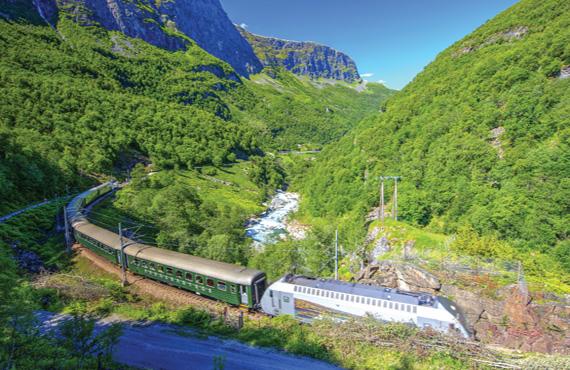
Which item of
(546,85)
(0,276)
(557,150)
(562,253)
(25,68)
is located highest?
(25,68)

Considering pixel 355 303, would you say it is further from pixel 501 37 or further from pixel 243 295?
pixel 501 37

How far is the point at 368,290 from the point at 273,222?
177ft

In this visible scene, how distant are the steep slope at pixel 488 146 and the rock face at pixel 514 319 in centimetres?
1135

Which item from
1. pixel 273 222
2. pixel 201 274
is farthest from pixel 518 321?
pixel 273 222

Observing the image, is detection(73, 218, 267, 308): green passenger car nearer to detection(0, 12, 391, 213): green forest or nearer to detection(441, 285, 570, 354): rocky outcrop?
detection(441, 285, 570, 354): rocky outcrop

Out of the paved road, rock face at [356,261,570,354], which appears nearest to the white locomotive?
rock face at [356,261,570,354]

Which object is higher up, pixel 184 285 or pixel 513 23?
pixel 513 23

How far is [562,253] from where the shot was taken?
26.8 meters

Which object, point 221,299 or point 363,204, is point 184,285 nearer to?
point 221,299

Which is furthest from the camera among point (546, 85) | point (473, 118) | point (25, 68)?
point (25, 68)

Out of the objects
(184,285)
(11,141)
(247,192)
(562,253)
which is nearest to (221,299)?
(184,285)

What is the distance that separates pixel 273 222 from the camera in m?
73.6

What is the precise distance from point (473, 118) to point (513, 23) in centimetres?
4188

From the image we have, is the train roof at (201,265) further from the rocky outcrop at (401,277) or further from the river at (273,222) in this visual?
the river at (273,222)
